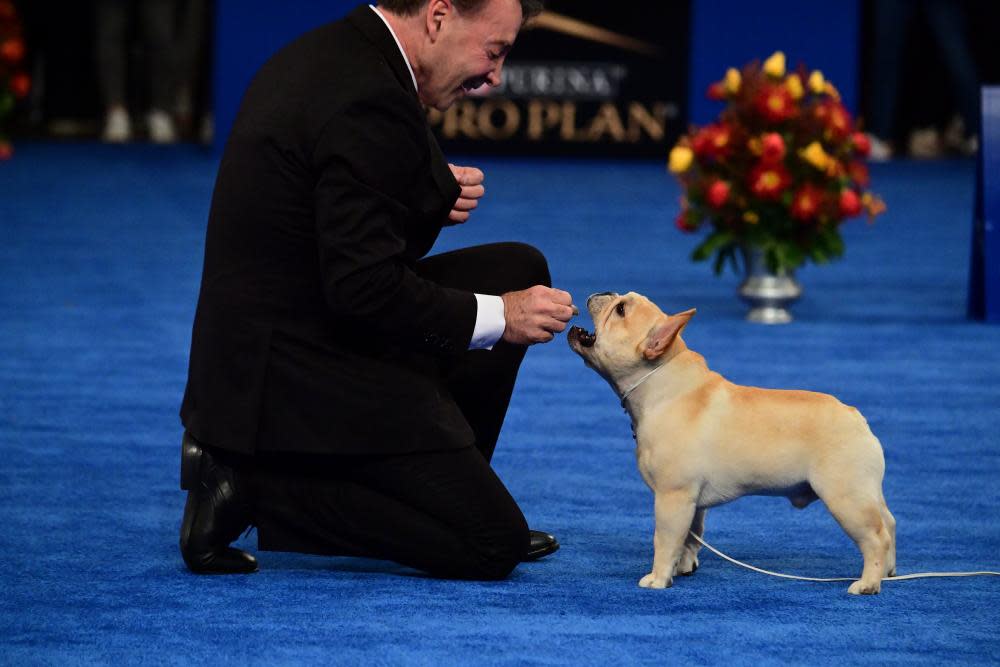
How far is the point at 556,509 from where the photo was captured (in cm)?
314

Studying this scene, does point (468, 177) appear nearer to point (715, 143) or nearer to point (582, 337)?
point (582, 337)

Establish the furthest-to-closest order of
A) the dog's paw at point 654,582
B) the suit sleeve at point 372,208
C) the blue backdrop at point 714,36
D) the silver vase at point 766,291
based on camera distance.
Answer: the blue backdrop at point 714,36 < the silver vase at point 766,291 < the dog's paw at point 654,582 < the suit sleeve at point 372,208

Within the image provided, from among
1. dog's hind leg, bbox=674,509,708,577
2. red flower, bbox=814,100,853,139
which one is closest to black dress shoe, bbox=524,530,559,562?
dog's hind leg, bbox=674,509,708,577

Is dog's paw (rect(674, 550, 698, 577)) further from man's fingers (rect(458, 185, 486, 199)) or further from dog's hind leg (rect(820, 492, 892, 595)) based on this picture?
man's fingers (rect(458, 185, 486, 199))

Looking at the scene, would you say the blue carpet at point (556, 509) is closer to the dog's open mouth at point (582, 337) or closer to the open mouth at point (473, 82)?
the dog's open mouth at point (582, 337)

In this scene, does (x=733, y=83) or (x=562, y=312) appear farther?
(x=733, y=83)

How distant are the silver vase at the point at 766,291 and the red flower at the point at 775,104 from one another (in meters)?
0.43

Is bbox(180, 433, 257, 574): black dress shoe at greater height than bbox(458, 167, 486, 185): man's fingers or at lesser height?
lesser

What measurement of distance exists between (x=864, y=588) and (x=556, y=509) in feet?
2.48

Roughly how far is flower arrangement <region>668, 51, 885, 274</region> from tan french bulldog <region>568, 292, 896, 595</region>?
2.60 metres

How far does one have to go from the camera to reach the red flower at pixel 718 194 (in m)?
5.15


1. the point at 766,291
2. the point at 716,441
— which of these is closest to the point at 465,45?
the point at 716,441

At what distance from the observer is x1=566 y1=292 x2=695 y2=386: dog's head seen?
8.43ft

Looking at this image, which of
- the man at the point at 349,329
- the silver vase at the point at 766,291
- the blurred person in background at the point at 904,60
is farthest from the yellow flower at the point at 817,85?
the blurred person in background at the point at 904,60
